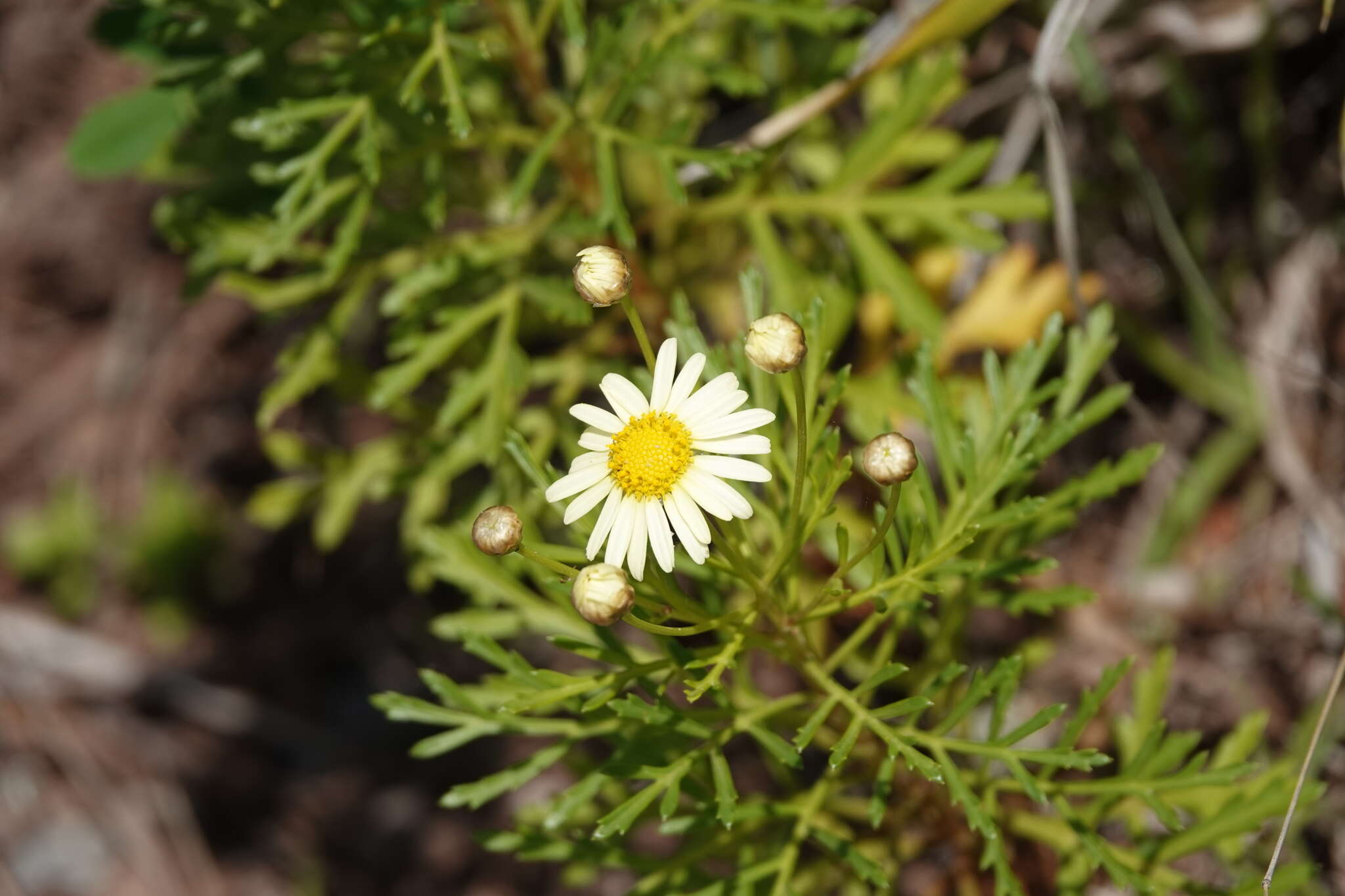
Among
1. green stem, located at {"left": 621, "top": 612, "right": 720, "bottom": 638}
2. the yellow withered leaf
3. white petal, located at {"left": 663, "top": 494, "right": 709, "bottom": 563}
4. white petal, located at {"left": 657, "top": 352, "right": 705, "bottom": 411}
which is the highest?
white petal, located at {"left": 657, "top": 352, "right": 705, "bottom": 411}

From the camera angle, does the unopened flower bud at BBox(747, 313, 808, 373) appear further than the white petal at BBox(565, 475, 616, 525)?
No

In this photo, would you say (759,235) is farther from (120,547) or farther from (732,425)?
(120,547)

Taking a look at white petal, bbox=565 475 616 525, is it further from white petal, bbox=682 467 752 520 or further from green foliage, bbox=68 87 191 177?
green foliage, bbox=68 87 191 177

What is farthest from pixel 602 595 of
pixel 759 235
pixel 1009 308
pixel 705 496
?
pixel 1009 308

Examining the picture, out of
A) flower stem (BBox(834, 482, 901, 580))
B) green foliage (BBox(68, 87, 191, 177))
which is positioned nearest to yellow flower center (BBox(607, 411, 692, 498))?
flower stem (BBox(834, 482, 901, 580))

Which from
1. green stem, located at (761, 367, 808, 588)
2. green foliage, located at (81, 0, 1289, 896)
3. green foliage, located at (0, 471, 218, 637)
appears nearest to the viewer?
green stem, located at (761, 367, 808, 588)
